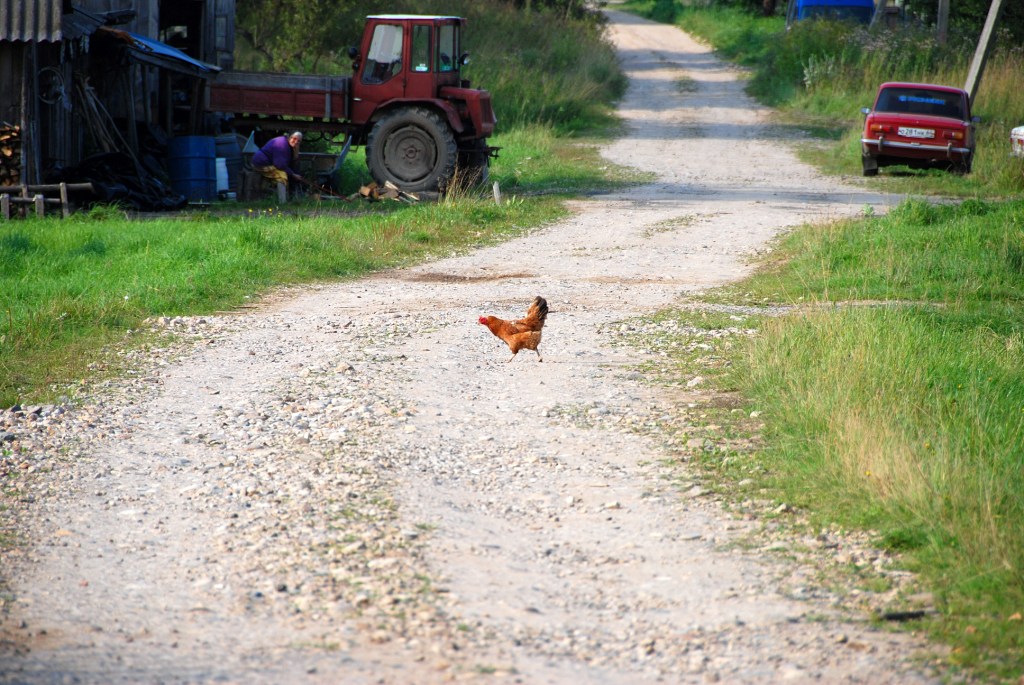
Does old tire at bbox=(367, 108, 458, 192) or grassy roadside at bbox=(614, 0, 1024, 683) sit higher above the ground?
old tire at bbox=(367, 108, 458, 192)

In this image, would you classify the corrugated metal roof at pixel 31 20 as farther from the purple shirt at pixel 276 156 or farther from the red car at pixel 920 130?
the red car at pixel 920 130

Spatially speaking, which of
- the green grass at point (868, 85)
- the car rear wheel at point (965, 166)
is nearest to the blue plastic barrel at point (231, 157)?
the green grass at point (868, 85)

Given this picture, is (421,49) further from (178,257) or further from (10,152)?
(178,257)

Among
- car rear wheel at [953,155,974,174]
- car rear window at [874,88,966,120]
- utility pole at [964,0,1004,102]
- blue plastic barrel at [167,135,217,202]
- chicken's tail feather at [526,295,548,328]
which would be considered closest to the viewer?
chicken's tail feather at [526,295,548,328]

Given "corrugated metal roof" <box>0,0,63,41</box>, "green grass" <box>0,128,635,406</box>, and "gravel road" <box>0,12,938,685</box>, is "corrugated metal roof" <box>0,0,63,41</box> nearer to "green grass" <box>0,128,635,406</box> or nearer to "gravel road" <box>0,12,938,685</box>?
"green grass" <box>0,128,635,406</box>

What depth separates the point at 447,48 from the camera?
18.4m

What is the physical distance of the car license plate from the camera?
818 inches

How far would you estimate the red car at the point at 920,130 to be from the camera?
2073 cm

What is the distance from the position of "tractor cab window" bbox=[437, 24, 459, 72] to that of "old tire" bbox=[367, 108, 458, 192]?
0.86 meters

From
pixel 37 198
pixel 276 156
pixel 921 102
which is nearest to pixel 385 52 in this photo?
pixel 276 156

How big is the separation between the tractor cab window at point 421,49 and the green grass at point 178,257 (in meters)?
2.11

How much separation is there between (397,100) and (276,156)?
2.05 m

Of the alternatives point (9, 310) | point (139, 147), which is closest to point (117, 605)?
point (9, 310)

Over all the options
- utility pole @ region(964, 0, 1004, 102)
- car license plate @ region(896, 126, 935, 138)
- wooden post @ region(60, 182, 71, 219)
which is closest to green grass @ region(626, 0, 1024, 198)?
car license plate @ region(896, 126, 935, 138)
